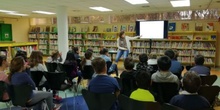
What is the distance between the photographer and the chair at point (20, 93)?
2.62m

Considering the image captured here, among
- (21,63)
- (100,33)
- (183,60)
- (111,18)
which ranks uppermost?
(111,18)

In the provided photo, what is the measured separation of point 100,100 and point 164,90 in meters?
0.98

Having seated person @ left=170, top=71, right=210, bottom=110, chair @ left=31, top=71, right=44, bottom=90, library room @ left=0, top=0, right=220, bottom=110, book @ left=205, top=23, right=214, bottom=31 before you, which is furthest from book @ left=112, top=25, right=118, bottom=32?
seated person @ left=170, top=71, right=210, bottom=110

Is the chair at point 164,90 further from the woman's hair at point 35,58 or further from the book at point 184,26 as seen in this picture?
the book at point 184,26

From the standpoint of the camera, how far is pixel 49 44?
1259 cm

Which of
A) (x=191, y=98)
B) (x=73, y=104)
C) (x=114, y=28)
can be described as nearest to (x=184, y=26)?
(x=114, y=28)

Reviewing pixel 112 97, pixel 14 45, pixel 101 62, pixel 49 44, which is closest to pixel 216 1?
pixel 101 62

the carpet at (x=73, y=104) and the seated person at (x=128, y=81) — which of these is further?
the carpet at (x=73, y=104)

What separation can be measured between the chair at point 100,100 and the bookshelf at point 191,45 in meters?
7.77

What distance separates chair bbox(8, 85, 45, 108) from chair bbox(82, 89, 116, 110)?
0.90 meters

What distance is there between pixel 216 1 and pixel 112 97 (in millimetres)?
6096

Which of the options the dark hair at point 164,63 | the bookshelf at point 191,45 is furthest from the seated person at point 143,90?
the bookshelf at point 191,45

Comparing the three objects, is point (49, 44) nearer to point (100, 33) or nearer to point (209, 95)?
point (100, 33)

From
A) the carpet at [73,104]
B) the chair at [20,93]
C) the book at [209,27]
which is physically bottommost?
the carpet at [73,104]
